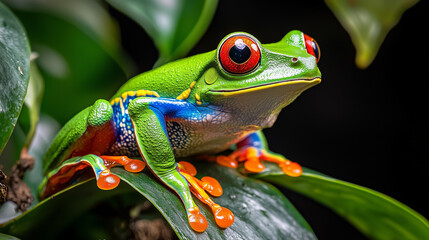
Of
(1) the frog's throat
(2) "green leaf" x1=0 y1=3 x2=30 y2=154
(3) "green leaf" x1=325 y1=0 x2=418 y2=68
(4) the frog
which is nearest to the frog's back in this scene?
(4) the frog

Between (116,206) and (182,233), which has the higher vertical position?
(182,233)

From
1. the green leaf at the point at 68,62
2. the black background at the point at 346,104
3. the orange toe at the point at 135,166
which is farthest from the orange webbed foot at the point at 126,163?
the black background at the point at 346,104

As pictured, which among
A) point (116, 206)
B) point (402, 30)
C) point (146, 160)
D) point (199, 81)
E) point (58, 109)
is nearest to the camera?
point (146, 160)

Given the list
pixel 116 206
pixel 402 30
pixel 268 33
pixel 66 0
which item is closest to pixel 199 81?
pixel 116 206

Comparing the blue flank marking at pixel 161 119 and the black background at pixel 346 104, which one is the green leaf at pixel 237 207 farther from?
the black background at pixel 346 104

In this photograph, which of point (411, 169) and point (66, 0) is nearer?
point (66, 0)

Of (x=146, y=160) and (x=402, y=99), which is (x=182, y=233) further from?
(x=402, y=99)

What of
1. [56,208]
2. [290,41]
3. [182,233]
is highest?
[290,41]
